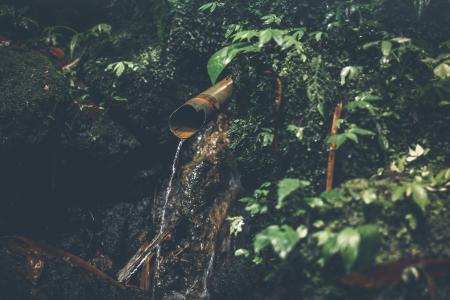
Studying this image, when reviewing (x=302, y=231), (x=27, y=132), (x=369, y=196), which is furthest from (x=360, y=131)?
(x=27, y=132)

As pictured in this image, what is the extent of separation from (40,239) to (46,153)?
3.33 ft

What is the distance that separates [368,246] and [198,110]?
2.40 metres

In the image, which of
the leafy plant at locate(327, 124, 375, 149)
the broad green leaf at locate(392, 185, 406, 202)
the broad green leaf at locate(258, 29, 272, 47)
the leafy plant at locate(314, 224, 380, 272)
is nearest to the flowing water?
the broad green leaf at locate(258, 29, 272, 47)

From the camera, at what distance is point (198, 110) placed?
4766 millimetres

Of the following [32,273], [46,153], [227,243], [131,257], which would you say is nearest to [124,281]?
[131,257]

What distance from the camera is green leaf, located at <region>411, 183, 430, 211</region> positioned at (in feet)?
10.9

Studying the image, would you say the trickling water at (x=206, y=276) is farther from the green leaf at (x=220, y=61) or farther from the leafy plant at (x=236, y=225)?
the green leaf at (x=220, y=61)

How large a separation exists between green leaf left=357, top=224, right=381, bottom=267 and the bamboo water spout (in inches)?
91.3

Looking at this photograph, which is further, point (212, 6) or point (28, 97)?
point (212, 6)

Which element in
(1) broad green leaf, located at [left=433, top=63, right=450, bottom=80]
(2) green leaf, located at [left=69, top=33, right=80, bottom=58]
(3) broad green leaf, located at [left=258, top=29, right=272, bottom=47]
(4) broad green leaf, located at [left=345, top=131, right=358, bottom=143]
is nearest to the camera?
(4) broad green leaf, located at [left=345, top=131, right=358, bottom=143]

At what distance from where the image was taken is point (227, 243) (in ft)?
14.9

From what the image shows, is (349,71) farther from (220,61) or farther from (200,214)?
(200,214)

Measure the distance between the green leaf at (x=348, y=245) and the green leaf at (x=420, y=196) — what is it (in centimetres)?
58

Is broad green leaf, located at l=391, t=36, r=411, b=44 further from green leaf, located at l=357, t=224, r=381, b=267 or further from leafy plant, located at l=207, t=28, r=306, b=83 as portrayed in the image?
green leaf, located at l=357, t=224, r=381, b=267
